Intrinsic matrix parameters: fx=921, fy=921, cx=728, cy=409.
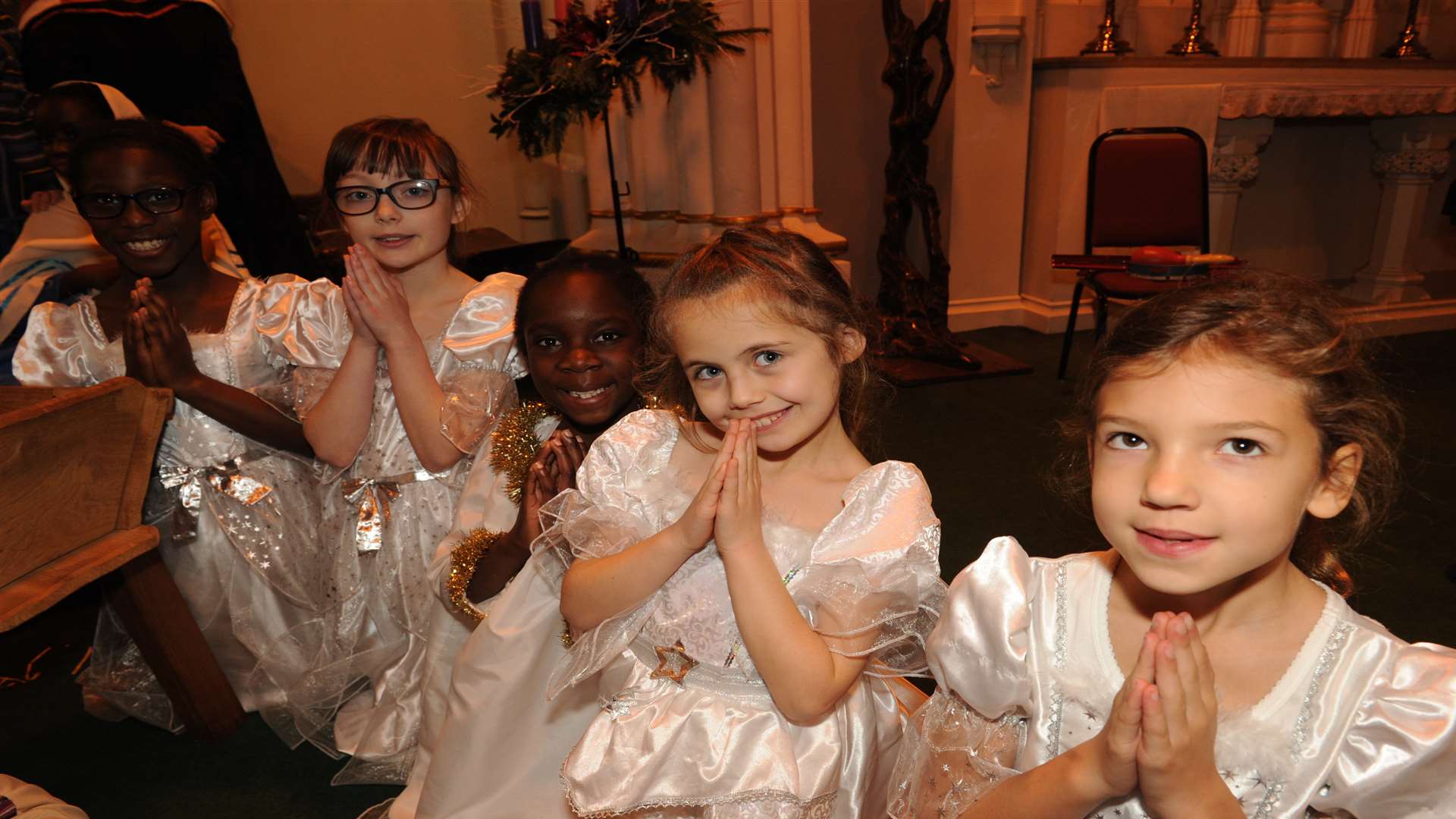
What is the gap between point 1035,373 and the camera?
5.05 m

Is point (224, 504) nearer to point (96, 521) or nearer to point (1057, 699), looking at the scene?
point (96, 521)

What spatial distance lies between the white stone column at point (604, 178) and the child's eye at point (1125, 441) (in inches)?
166

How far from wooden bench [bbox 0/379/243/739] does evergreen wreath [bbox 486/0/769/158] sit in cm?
229

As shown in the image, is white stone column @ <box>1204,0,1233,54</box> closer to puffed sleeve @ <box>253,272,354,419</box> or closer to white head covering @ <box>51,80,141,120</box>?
puffed sleeve @ <box>253,272,354,419</box>

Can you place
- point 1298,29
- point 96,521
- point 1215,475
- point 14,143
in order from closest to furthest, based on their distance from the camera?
point 1215,475
point 96,521
point 14,143
point 1298,29

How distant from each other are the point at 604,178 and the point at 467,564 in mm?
3643

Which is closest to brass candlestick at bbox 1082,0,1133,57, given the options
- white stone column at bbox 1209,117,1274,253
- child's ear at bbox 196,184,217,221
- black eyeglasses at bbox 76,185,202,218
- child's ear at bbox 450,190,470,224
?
white stone column at bbox 1209,117,1274,253

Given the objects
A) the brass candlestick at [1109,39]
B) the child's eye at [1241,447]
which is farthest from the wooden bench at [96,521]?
the brass candlestick at [1109,39]

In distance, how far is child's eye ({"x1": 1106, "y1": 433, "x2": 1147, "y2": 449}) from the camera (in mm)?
1087

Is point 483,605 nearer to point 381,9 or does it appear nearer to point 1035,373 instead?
point 1035,373

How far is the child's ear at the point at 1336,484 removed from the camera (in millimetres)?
1061

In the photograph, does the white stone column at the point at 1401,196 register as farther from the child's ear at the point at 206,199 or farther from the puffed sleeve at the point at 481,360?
the child's ear at the point at 206,199

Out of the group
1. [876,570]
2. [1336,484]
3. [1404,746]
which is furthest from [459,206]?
[1404,746]

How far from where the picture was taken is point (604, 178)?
5.21 metres
